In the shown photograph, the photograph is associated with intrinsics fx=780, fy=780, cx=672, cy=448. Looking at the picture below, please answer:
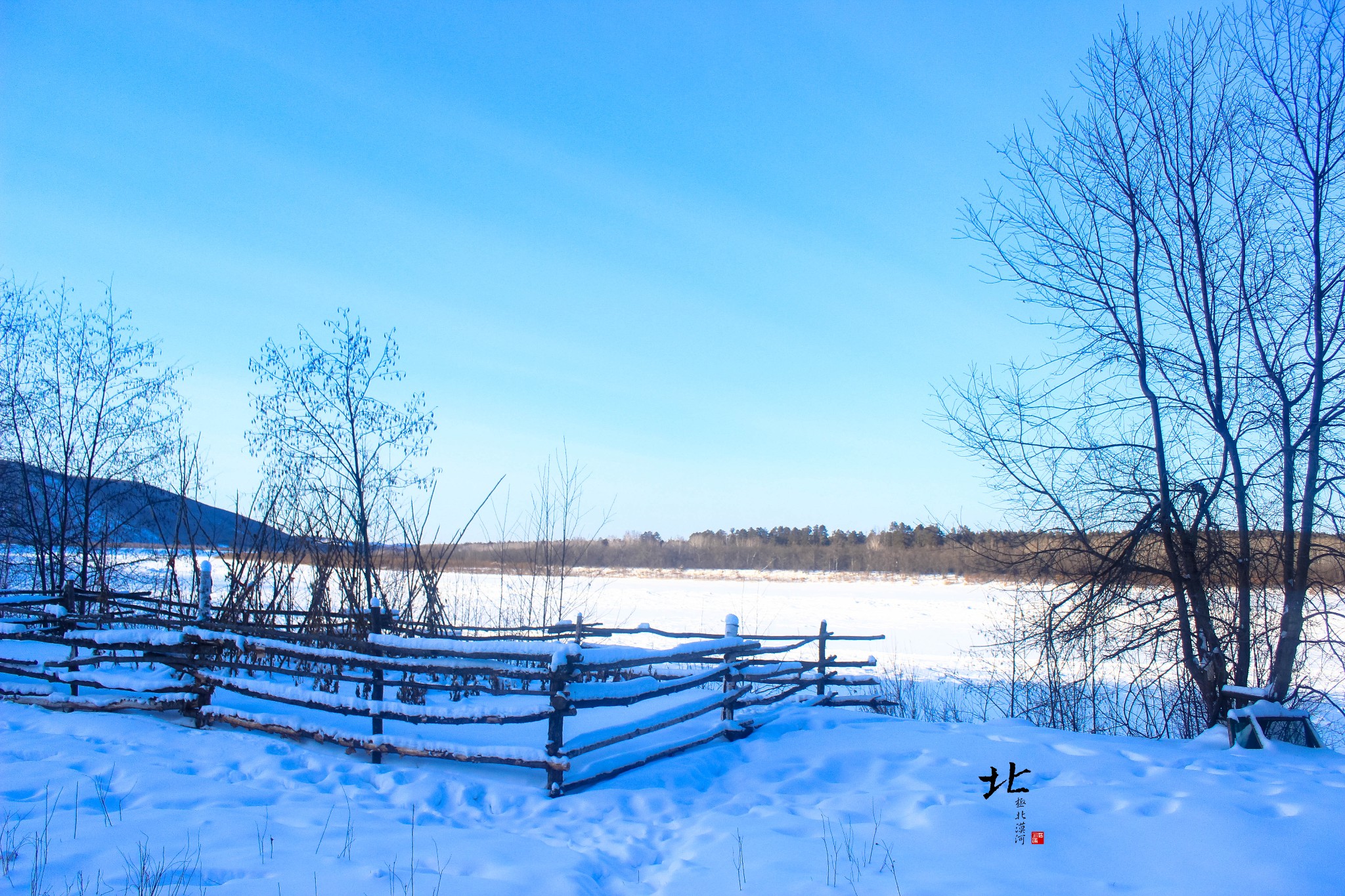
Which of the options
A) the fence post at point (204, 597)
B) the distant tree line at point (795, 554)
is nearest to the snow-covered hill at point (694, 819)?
the fence post at point (204, 597)

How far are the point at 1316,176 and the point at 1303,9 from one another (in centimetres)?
184

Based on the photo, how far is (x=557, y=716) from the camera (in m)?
5.86

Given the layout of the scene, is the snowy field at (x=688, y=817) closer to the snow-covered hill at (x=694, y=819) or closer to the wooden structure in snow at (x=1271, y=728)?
the snow-covered hill at (x=694, y=819)

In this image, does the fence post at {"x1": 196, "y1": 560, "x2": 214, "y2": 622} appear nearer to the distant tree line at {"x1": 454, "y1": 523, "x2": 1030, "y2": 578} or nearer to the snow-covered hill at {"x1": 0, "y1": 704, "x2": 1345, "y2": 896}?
the snow-covered hill at {"x1": 0, "y1": 704, "x2": 1345, "y2": 896}

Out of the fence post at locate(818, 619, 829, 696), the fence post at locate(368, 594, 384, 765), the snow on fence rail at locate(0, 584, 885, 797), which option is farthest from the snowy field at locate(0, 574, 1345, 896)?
the fence post at locate(818, 619, 829, 696)

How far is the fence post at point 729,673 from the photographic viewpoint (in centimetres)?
786

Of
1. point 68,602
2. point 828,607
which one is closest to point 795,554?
point 828,607

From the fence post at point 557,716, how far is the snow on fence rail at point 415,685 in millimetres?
11

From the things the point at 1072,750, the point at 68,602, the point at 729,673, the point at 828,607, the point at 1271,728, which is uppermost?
the point at 68,602

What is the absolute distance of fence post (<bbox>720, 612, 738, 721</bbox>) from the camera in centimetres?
786

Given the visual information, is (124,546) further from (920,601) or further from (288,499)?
(920,601)

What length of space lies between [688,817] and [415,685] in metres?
2.74

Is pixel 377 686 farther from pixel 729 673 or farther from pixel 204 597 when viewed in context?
pixel 204 597

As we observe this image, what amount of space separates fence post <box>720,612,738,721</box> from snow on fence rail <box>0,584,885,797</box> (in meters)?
0.03
